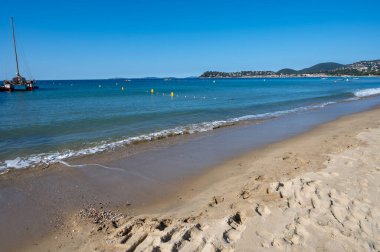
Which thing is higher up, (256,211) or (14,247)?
(256,211)

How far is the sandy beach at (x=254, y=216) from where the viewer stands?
455 cm

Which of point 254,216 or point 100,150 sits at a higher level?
point 254,216

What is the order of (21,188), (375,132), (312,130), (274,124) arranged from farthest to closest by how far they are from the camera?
(274,124) < (312,130) < (375,132) < (21,188)

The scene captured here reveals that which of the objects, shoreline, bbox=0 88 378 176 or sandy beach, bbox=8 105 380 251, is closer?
sandy beach, bbox=8 105 380 251

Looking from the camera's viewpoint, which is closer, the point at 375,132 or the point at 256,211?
the point at 256,211

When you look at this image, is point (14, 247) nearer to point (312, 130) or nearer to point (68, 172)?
point (68, 172)

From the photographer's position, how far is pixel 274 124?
18.3 meters

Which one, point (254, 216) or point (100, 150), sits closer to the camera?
point (254, 216)

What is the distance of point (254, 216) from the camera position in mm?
5316

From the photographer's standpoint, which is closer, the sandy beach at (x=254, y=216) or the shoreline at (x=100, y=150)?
the sandy beach at (x=254, y=216)

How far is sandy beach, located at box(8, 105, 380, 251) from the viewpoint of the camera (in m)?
4.55

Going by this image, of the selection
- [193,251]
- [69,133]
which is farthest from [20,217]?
[69,133]

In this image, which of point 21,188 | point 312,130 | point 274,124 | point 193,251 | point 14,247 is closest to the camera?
point 193,251

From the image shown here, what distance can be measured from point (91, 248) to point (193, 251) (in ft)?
5.58
